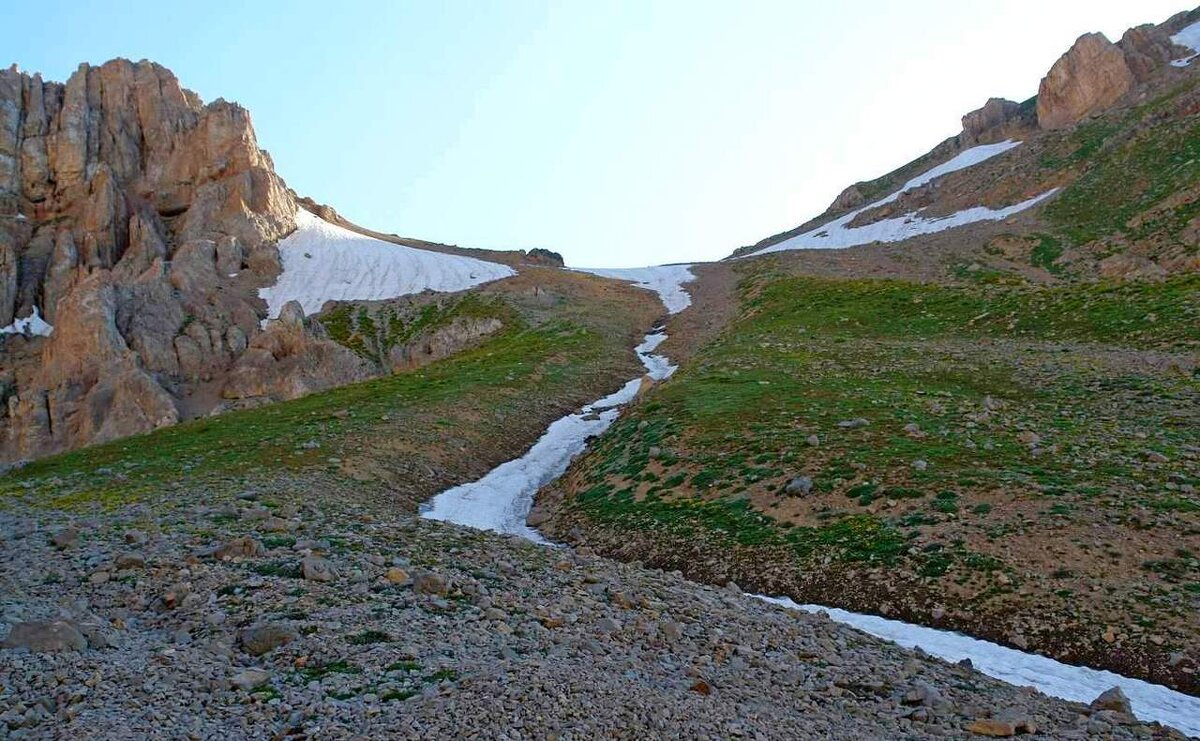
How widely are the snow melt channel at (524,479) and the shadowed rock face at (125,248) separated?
3019 centimetres

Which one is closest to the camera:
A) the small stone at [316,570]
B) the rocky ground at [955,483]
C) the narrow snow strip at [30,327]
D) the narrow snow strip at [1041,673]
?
the narrow snow strip at [1041,673]

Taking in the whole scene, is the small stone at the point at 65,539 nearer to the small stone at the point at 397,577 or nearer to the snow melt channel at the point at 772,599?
the small stone at the point at 397,577

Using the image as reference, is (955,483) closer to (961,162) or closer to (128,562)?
(128,562)

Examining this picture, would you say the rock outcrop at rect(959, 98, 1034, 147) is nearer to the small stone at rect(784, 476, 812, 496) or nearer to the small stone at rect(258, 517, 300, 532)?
the small stone at rect(784, 476, 812, 496)

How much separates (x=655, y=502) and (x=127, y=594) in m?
15.7

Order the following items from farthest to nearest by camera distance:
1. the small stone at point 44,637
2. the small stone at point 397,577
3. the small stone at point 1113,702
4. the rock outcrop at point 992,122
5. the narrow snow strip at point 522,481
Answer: the rock outcrop at point 992,122
the narrow snow strip at point 522,481
the small stone at point 397,577
the small stone at point 1113,702
the small stone at point 44,637

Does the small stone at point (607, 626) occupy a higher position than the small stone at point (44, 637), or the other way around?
the small stone at point (44, 637)

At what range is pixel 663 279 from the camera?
10644cm

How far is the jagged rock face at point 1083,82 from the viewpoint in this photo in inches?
4528

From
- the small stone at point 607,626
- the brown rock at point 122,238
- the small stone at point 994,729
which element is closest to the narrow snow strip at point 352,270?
the brown rock at point 122,238

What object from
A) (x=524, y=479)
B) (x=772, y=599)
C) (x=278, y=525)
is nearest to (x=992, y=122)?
(x=524, y=479)

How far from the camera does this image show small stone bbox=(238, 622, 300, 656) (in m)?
11.7

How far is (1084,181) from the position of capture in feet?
293

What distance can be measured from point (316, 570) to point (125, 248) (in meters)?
89.3
